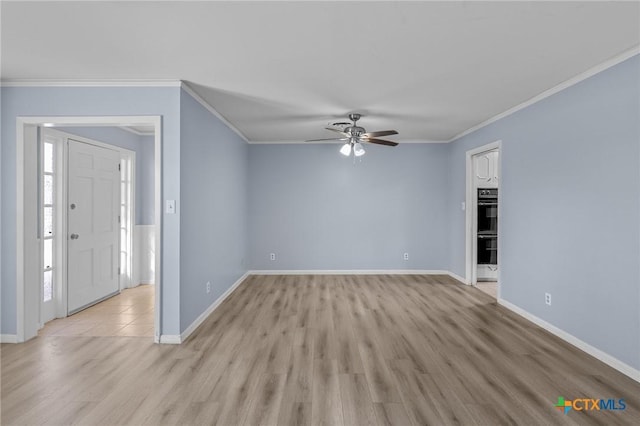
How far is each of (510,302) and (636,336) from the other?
1.71 m

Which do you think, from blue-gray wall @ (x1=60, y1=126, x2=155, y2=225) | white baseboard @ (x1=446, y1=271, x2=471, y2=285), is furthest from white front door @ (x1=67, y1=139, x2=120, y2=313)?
white baseboard @ (x1=446, y1=271, x2=471, y2=285)

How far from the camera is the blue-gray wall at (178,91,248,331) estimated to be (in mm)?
3279

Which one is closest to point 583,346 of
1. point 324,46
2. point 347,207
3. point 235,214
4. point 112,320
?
point 324,46

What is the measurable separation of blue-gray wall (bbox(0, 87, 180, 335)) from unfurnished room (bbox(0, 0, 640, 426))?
0.07ft

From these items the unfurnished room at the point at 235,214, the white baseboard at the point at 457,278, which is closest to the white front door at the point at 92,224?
the unfurnished room at the point at 235,214

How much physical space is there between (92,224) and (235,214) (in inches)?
76.1

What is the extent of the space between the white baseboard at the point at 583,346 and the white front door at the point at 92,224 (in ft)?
18.1

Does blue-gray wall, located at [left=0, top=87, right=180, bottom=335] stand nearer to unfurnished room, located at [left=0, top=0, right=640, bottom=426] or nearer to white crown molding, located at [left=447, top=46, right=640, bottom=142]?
unfurnished room, located at [left=0, top=0, right=640, bottom=426]

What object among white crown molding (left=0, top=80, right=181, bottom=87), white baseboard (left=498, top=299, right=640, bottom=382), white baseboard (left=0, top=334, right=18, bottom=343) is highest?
white crown molding (left=0, top=80, right=181, bottom=87)

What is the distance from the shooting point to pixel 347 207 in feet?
20.4

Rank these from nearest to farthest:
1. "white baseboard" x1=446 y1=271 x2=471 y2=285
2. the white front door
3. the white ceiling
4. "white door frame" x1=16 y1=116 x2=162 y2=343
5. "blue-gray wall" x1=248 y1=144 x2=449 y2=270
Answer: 1. the white ceiling
2. "white door frame" x1=16 y1=116 x2=162 y2=343
3. the white front door
4. "white baseboard" x1=446 y1=271 x2=471 y2=285
5. "blue-gray wall" x1=248 y1=144 x2=449 y2=270

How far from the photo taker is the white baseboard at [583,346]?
2.53 metres

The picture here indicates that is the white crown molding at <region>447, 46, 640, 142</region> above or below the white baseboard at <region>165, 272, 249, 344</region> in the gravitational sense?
above

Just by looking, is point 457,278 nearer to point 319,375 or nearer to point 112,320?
point 319,375
